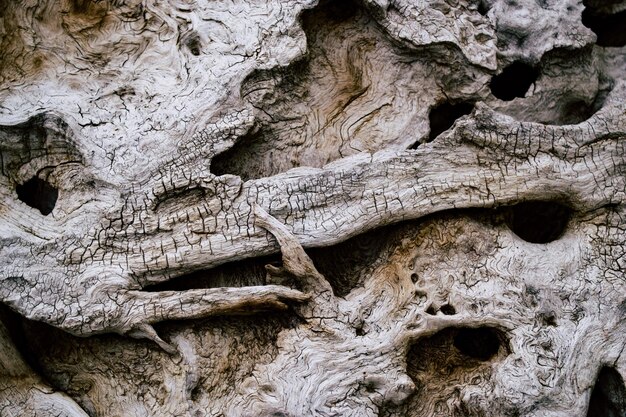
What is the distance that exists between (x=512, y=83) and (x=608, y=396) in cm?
158

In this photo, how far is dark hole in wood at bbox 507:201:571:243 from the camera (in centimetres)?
334

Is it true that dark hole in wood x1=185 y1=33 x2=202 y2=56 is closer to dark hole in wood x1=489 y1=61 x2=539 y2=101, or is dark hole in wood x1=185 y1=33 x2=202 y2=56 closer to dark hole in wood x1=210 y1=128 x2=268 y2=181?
dark hole in wood x1=210 y1=128 x2=268 y2=181

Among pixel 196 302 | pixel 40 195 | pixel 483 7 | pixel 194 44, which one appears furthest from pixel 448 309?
pixel 40 195

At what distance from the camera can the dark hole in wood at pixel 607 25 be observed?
12.6ft

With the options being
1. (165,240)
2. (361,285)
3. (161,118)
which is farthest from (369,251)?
(161,118)

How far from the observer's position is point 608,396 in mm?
3021

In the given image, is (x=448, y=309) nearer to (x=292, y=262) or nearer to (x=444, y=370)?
(x=444, y=370)

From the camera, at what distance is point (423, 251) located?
3.04 meters

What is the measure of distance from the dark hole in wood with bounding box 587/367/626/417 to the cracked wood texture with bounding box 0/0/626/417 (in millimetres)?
11

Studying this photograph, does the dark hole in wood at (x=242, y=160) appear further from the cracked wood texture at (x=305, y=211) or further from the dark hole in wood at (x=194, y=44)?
the dark hole in wood at (x=194, y=44)

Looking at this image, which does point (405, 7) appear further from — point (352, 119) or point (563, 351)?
point (563, 351)

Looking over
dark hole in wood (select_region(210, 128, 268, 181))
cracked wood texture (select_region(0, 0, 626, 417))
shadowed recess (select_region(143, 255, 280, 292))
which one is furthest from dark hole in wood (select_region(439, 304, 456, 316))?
dark hole in wood (select_region(210, 128, 268, 181))

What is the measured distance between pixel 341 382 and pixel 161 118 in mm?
1440

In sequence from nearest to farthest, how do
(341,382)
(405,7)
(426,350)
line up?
(341,382) → (426,350) → (405,7)
